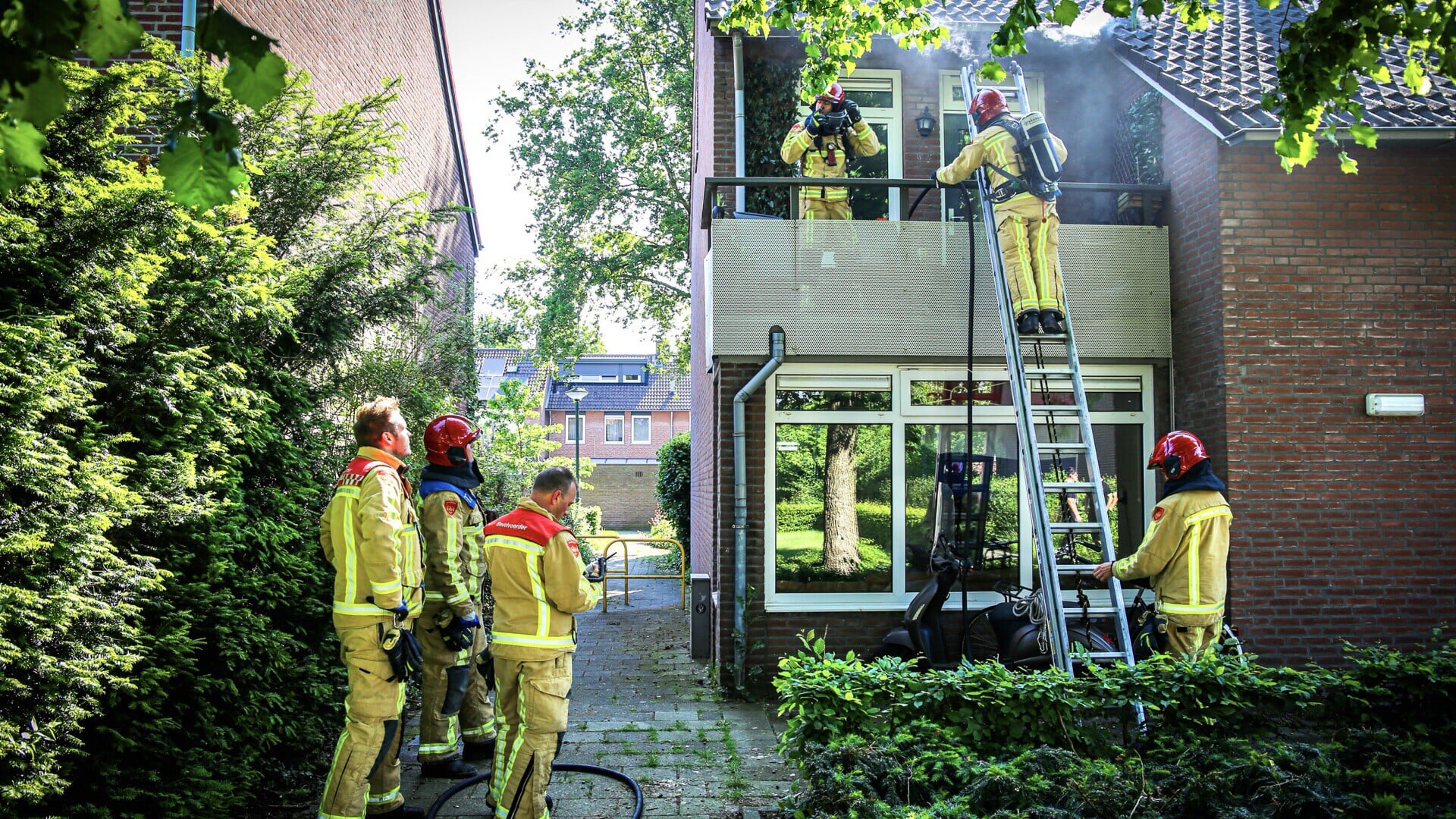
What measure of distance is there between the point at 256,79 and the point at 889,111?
7.81 metres

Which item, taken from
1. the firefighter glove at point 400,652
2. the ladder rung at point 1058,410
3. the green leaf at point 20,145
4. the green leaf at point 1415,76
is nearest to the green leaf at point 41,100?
the green leaf at point 20,145

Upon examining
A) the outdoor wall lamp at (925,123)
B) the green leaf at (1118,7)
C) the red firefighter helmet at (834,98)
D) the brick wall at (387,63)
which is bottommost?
the green leaf at (1118,7)

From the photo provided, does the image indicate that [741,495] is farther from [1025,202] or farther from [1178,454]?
[1178,454]

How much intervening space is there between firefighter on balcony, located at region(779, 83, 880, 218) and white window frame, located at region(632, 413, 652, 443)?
3814 cm

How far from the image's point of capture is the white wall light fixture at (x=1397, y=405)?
723 centimetres

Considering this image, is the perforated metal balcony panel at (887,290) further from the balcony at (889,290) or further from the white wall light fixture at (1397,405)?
the white wall light fixture at (1397,405)

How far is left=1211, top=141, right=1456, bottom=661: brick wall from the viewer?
7.24 m

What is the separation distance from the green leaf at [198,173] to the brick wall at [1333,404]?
712 centimetres

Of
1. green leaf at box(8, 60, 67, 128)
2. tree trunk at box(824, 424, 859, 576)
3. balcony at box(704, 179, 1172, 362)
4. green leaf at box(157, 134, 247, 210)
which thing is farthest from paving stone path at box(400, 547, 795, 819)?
green leaf at box(8, 60, 67, 128)

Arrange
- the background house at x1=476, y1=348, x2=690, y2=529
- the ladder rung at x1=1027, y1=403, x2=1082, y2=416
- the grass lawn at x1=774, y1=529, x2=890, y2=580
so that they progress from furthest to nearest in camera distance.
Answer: the background house at x1=476, y1=348, x2=690, y2=529 → the grass lawn at x1=774, y1=529, x2=890, y2=580 → the ladder rung at x1=1027, y1=403, x2=1082, y2=416

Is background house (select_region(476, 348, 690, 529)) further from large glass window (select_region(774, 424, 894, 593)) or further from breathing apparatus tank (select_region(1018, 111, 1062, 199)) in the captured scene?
breathing apparatus tank (select_region(1018, 111, 1062, 199))

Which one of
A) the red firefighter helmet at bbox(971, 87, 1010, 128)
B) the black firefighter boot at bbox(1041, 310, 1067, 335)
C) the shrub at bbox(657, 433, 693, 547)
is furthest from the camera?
the shrub at bbox(657, 433, 693, 547)

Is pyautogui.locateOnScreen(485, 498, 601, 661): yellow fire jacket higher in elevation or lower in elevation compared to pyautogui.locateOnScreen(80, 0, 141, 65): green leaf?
lower

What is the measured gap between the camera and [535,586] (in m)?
4.47
